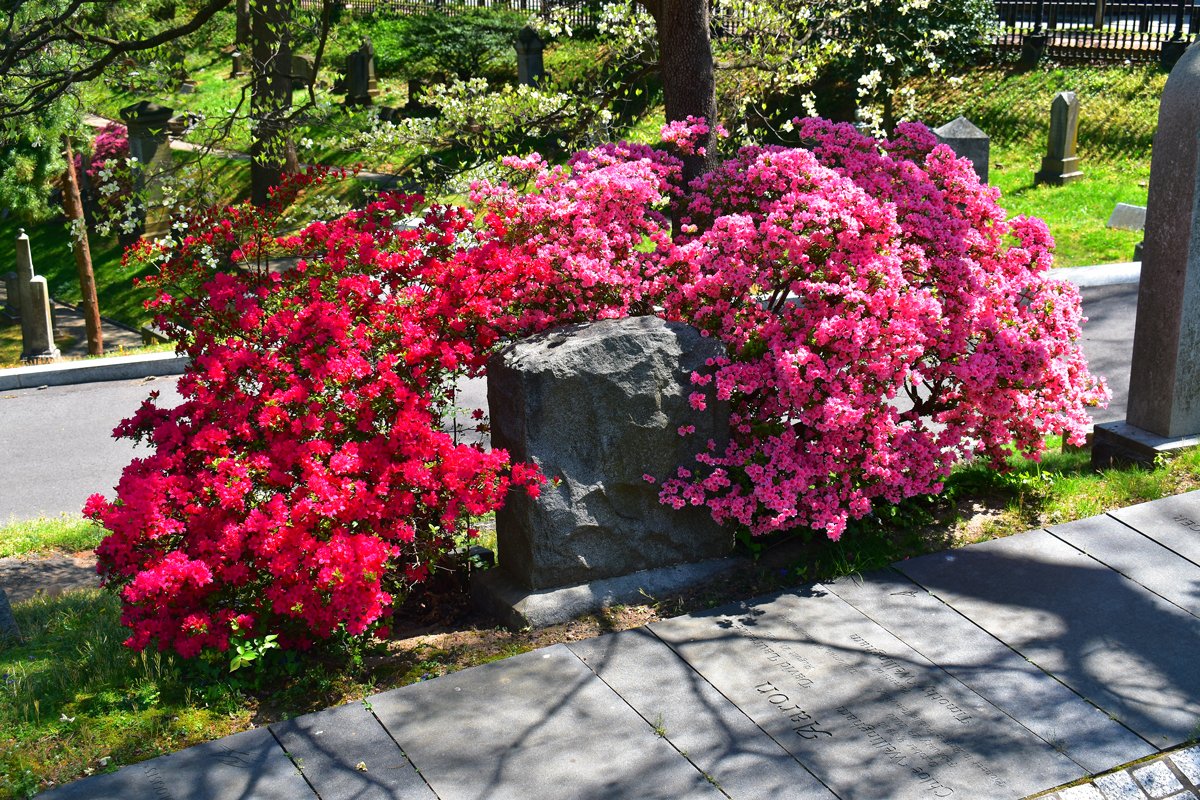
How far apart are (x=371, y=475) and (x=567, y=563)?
1.06 metres

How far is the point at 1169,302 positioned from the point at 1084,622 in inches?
93.9

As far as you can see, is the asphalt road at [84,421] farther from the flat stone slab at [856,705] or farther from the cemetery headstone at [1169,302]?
the flat stone slab at [856,705]

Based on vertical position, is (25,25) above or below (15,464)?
above

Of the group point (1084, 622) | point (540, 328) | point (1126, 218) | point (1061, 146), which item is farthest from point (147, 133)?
point (1084, 622)

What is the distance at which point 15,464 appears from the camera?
9.89 m

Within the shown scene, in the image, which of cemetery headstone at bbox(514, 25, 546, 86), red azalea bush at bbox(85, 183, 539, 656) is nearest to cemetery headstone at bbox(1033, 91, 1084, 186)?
A: cemetery headstone at bbox(514, 25, 546, 86)

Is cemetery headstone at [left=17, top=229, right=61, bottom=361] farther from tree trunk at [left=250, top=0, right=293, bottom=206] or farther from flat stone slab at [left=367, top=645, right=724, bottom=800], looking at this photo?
flat stone slab at [left=367, top=645, right=724, bottom=800]

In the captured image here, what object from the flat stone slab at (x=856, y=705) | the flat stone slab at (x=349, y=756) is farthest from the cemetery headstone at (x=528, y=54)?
the flat stone slab at (x=349, y=756)

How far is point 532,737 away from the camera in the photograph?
179 inches

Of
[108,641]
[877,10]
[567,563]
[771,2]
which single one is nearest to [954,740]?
[567,563]

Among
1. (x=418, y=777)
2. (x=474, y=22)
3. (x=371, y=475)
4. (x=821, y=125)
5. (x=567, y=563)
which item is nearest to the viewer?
(x=418, y=777)

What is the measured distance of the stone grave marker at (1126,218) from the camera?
1552 centimetres

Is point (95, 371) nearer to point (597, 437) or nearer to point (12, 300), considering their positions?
point (597, 437)

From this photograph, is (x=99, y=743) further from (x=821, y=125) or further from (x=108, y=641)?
(x=821, y=125)
